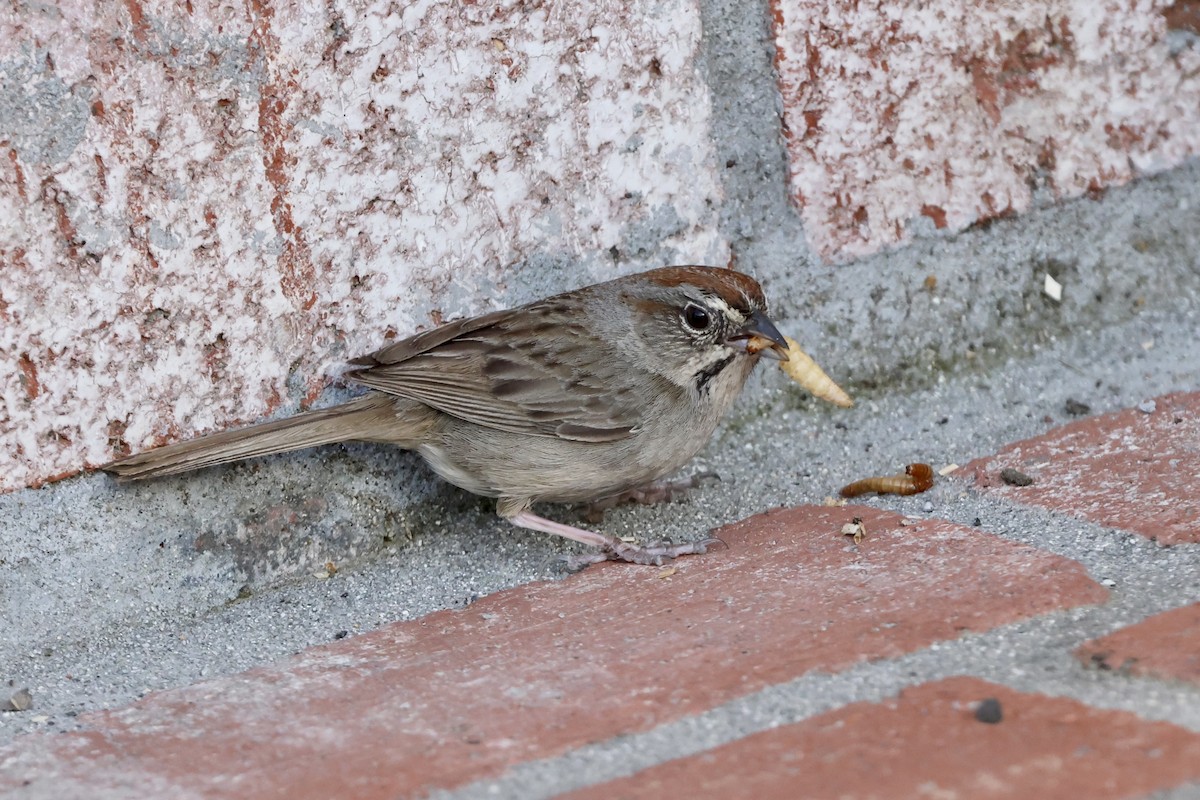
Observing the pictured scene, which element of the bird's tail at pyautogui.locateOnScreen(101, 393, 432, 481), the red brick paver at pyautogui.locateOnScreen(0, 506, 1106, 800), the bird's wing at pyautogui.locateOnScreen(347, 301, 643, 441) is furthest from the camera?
the bird's wing at pyautogui.locateOnScreen(347, 301, 643, 441)

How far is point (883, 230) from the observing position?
371cm

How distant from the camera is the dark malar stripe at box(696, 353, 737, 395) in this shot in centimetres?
369

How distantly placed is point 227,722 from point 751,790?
3.40 ft

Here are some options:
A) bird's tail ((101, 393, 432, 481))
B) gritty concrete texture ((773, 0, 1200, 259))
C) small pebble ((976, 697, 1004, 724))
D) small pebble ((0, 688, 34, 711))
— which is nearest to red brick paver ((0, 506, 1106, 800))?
small pebble ((0, 688, 34, 711))

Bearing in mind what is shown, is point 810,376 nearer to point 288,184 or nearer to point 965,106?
point 965,106

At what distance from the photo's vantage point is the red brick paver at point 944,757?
1.83 m

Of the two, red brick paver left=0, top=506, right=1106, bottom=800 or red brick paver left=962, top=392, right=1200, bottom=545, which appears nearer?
red brick paver left=0, top=506, right=1106, bottom=800

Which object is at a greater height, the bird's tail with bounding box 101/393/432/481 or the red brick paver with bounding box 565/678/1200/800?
the bird's tail with bounding box 101/393/432/481

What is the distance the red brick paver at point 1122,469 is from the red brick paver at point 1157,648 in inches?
18.2

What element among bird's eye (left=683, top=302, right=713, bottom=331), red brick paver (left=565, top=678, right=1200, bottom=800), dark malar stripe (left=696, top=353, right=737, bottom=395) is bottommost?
red brick paver (left=565, top=678, right=1200, bottom=800)

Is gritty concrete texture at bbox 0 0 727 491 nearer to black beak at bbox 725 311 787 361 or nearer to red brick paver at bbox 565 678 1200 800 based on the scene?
black beak at bbox 725 311 787 361

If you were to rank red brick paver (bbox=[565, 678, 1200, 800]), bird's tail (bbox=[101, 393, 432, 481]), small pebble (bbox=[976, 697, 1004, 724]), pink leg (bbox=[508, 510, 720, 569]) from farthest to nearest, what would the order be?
pink leg (bbox=[508, 510, 720, 569])
bird's tail (bbox=[101, 393, 432, 481])
small pebble (bbox=[976, 697, 1004, 724])
red brick paver (bbox=[565, 678, 1200, 800])

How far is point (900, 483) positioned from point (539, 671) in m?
1.20

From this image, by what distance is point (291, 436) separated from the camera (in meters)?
3.13
